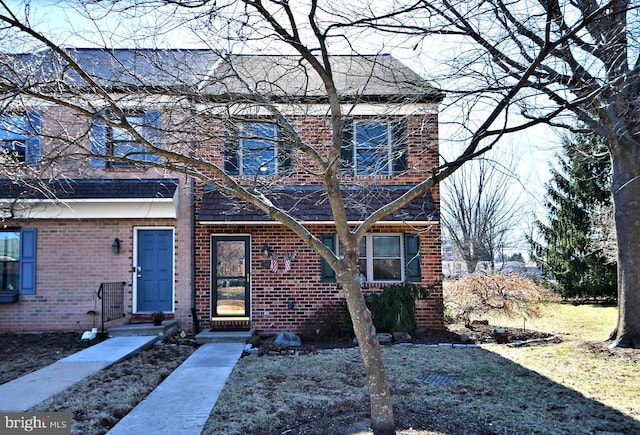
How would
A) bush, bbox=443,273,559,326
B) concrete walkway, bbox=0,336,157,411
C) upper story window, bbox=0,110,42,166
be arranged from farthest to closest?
bush, bbox=443,273,559,326 → concrete walkway, bbox=0,336,157,411 → upper story window, bbox=0,110,42,166

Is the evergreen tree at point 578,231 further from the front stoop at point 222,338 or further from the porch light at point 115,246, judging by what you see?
the porch light at point 115,246

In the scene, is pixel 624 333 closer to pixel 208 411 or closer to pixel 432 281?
pixel 432 281

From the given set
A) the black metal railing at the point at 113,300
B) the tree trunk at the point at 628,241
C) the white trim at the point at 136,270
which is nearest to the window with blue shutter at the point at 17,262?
the black metal railing at the point at 113,300

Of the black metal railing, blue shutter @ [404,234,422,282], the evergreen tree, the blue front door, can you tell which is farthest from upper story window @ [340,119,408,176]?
the evergreen tree

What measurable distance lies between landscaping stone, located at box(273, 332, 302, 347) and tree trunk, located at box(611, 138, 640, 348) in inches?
226

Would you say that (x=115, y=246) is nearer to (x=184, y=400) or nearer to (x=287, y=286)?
(x=287, y=286)

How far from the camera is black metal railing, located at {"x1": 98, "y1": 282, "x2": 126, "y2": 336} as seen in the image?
983 centimetres

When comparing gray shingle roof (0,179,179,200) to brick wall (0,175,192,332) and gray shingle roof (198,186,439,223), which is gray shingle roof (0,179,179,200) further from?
gray shingle roof (198,186,439,223)

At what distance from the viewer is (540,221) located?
2059cm

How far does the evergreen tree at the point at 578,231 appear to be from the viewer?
17.8 m

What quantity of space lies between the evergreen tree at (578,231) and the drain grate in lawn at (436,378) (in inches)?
519

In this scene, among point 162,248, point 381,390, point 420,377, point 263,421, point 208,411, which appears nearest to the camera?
point 381,390

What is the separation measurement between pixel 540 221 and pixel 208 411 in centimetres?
1904

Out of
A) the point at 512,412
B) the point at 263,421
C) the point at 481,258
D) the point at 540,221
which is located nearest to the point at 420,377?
the point at 512,412
